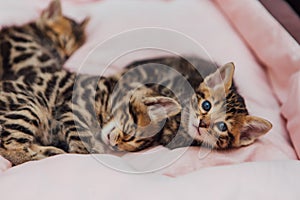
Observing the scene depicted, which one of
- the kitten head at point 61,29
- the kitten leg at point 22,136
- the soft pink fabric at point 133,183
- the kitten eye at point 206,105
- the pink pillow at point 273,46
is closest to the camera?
the soft pink fabric at point 133,183

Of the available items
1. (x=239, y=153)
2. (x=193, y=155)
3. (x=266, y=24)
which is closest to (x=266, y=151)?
(x=239, y=153)

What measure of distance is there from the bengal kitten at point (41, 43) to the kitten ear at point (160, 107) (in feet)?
0.98

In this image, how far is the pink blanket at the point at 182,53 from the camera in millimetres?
931

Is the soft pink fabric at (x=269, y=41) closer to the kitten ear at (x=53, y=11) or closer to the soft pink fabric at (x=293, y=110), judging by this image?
the soft pink fabric at (x=293, y=110)

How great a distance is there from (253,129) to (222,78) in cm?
14

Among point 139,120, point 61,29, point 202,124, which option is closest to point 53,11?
point 61,29

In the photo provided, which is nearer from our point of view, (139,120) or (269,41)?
(139,120)

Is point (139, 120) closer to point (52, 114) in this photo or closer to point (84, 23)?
point (52, 114)

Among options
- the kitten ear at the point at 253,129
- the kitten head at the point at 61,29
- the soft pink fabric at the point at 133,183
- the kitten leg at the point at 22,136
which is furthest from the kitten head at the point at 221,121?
the kitten head at the point at 61,29

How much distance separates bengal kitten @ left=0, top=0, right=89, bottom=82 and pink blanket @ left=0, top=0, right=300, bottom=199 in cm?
4

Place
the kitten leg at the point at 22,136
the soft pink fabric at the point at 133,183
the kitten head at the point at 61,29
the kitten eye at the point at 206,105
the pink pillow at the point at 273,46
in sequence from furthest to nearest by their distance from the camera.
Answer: the kitten head at the point at 61,29 → the pink pillow at the point at 273,46 → the kitten eye at the point at 206,105 → the kitten leg at the point at 22,136 → the soft pink fabric at the point at 133,183

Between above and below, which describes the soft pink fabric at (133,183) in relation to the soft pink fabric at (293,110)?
above

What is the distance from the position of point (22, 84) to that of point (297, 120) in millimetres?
660

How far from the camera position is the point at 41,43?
4.57ft
